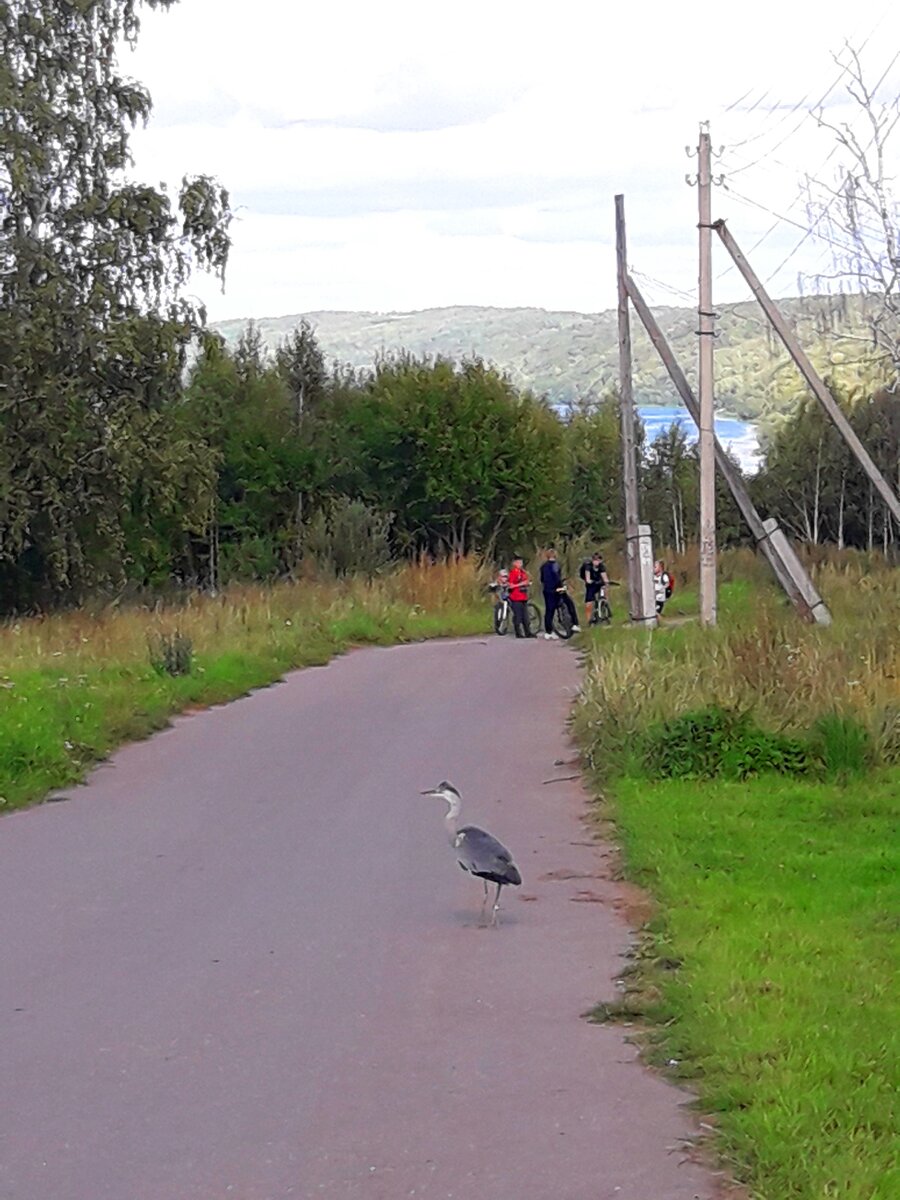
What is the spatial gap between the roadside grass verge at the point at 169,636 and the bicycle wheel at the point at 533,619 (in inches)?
38.8

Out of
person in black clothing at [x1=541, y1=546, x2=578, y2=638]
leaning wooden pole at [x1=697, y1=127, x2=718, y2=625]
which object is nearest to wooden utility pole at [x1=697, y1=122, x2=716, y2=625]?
leaning wooden pole at [x1=697, y1=127, x2=718, y2=625]

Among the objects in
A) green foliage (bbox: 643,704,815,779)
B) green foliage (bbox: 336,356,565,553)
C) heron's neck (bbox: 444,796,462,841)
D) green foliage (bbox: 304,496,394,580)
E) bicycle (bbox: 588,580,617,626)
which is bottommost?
bicycle (bbox: 588,580,617,626)

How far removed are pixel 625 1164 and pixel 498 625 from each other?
27452 millimetres

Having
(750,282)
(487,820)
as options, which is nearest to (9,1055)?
(487,820)

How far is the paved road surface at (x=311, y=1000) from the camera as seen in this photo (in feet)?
17.4

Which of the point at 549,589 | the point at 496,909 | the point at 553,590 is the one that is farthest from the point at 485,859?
the point at 549,589

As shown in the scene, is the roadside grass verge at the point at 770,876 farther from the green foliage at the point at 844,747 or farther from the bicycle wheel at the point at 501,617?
the bicycle wheel at the point at 501,617

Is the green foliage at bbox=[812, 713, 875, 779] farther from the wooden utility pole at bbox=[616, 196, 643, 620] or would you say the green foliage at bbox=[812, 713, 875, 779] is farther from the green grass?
the wooden utility pole at bbox=[616, 196, 643, 620]

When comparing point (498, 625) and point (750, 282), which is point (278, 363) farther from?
point (750, 282)

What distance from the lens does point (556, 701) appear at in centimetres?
1895

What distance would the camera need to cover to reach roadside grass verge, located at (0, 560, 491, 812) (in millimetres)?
13742

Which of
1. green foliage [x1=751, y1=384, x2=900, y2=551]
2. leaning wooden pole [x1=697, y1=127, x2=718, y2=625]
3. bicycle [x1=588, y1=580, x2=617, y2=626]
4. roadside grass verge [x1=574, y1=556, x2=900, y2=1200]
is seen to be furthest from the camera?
green foliage [x1=751, y1=384, x2=900, y2=551]

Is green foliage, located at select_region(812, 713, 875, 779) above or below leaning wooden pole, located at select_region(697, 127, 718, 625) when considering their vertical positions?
below

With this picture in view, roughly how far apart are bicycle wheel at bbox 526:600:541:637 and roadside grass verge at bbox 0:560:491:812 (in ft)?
3.24
